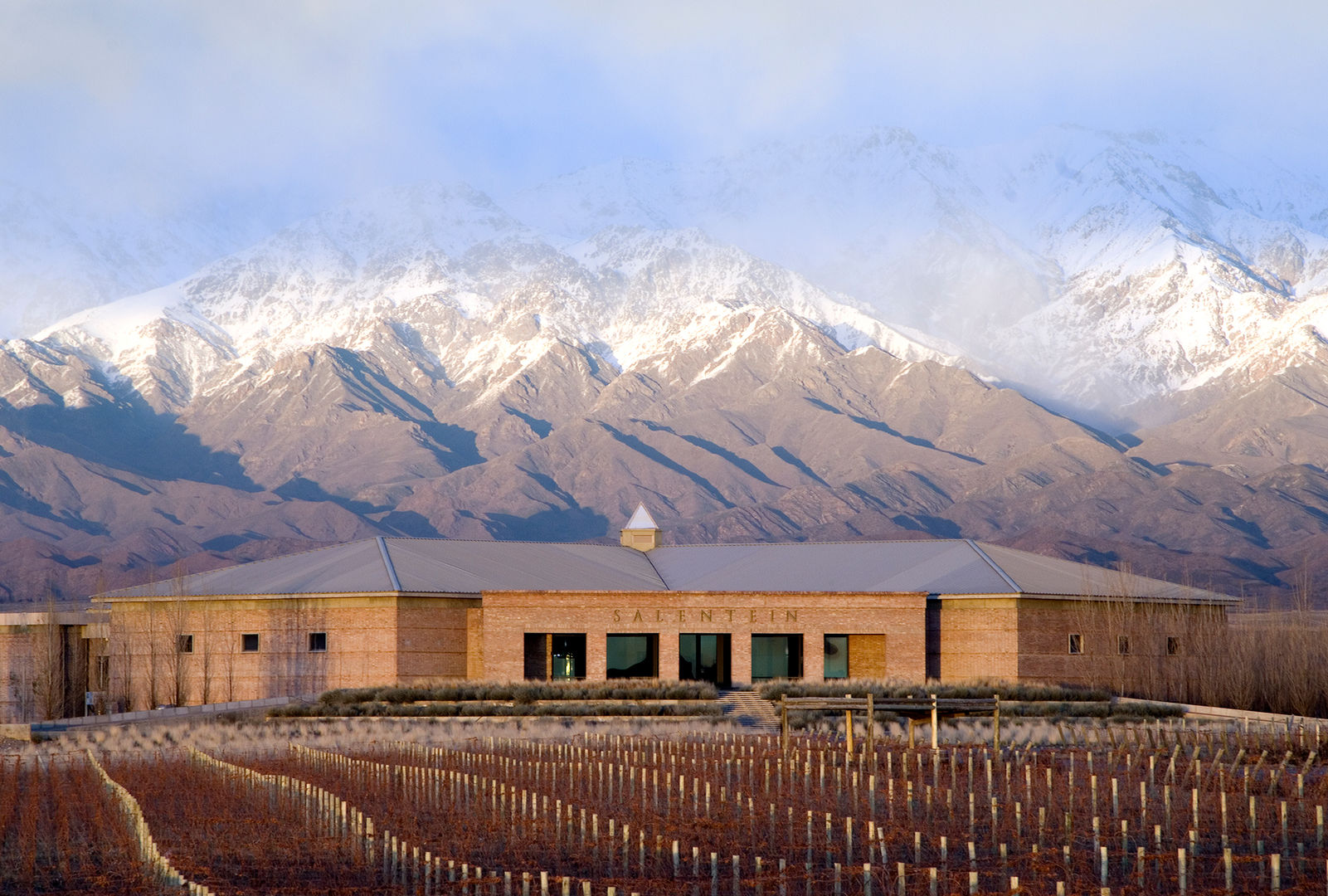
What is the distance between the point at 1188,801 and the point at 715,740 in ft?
49.0

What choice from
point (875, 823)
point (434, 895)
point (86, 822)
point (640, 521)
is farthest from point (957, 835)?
point (640, 521)

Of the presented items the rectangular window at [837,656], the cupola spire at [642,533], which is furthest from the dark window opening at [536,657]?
the cupola spire at [642,533]

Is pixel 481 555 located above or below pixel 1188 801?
above

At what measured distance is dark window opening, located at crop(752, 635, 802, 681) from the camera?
56.3m

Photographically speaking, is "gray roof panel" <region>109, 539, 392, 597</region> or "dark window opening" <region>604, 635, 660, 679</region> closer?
"gray roof panel" <region>109, 539, 392, 597</region>

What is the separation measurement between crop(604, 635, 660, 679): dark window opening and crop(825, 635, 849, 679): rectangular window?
633 centimetres

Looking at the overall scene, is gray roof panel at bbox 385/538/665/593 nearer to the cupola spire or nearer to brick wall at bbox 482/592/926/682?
brick wall at bbox 482/592/926/682

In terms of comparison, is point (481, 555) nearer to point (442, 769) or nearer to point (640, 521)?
point (640, 521)

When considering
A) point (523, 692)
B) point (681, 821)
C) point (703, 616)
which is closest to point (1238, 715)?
point (703, 616)

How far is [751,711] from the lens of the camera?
4941 cm

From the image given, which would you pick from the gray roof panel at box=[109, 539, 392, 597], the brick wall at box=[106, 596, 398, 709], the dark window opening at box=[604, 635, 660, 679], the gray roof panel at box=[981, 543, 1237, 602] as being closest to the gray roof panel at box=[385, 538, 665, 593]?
the gray roof panel at box=[109, 539, 392, 597]

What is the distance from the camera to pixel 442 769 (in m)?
35.6

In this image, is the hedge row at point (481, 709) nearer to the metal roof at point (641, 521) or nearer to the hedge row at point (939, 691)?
the hedge row at point (939, 691)

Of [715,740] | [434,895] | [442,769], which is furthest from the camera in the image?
[715,740]
